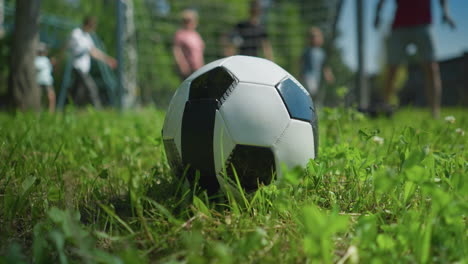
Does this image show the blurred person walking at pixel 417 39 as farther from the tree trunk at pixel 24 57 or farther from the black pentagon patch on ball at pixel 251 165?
the tree trunk at pixel 24 57

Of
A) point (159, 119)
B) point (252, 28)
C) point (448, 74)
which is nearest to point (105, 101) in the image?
point (252, 28)

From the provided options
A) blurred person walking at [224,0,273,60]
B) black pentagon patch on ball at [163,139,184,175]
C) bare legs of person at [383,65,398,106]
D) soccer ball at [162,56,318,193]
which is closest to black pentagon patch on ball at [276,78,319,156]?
soccer ball at [162,56,318,193]

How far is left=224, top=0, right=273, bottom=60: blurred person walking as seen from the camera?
757cm

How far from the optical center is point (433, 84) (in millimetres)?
5270

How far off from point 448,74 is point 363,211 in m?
16.8

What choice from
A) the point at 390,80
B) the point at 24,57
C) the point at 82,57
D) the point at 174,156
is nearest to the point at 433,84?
the point at 390,80

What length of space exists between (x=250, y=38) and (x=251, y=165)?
6.62 meters

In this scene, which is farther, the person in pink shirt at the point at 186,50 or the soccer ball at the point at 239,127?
the person in pink shirt at the point at 186,50

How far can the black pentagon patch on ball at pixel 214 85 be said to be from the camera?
1.56 metres

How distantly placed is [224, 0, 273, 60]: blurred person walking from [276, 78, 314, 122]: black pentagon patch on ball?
5.99 meters

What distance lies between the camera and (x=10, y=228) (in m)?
1.26

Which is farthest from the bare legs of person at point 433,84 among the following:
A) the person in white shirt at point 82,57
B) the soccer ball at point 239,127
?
the person in white shirt at point 82,57

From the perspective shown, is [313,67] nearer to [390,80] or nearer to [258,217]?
[390,80]

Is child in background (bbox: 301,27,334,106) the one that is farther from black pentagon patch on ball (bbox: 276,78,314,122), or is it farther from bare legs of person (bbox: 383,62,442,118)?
black pentagon patch on ball (bbox: 276,78,314,122)
